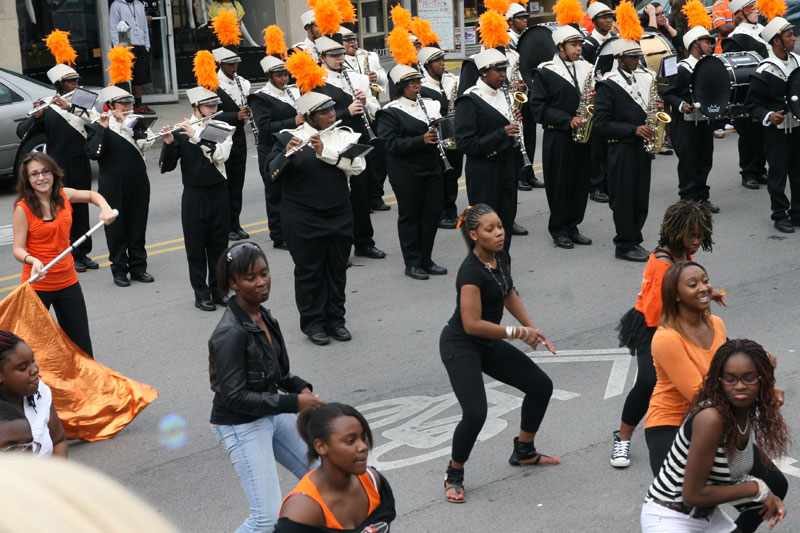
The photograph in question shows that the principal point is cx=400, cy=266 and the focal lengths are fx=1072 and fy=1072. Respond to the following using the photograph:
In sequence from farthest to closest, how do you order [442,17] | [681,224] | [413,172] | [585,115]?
[442,17] < [585,115] < [413,172] < [681,224]

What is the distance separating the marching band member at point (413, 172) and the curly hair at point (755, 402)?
6.30 meters

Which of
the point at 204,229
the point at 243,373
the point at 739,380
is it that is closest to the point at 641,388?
the point at 739,380

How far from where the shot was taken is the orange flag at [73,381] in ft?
22.6

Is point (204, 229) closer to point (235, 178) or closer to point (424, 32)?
point (235, 178)

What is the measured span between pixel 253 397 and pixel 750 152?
35.1 feet

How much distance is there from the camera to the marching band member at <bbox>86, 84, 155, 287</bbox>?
418 inches

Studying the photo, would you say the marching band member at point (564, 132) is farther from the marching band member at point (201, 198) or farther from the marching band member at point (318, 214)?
the marching band member at point (201, 198)

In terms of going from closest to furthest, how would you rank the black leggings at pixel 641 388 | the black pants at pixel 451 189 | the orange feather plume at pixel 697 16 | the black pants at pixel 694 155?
the black leggings at pixel 641 388, the black pants at pixel 694 155, the black pants at pixel 451 189, the orange feather plume at pixel 697 16

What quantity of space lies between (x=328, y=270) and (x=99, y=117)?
10.7ft

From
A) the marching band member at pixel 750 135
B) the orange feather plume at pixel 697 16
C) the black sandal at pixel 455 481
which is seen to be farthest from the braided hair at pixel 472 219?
the orange feather plume at pixel 697 16

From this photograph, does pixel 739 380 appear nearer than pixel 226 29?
Yes

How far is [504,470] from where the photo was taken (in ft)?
21.5

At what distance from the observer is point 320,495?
4.08 meters

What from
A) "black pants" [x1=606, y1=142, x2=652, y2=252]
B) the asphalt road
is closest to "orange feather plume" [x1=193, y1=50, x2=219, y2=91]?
the asphalt road
